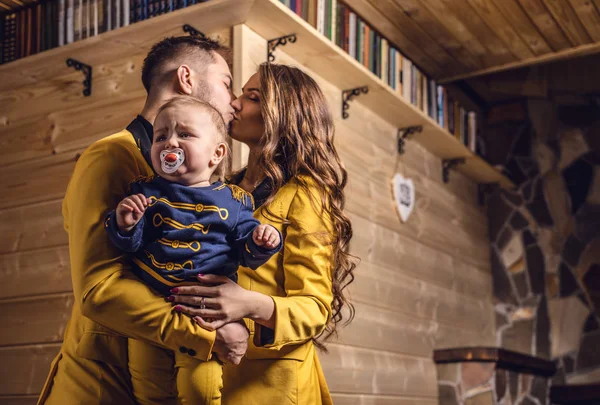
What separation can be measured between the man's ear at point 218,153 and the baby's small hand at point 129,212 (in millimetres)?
215

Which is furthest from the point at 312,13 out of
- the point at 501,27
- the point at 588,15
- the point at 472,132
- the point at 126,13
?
the point at 472,132

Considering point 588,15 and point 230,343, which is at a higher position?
point 588,15

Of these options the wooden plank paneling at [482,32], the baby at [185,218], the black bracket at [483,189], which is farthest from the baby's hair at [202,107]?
the black bracket at [483,189]

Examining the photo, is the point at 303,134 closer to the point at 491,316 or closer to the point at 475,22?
the point at 475,22

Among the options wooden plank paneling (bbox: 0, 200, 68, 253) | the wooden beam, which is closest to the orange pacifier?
wooden plank paneling (bbox: 0, 200, 68, 253)

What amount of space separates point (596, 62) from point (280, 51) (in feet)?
9.81

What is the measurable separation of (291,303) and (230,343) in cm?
17

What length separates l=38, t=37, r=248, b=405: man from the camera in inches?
57.7

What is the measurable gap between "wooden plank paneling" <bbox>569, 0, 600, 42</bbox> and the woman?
204 cm

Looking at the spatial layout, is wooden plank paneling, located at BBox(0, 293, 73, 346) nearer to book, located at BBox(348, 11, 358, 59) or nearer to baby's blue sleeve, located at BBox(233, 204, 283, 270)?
baby's blue sleeve, located at BBox(233, 204, 283, 270)

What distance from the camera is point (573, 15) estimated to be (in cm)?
352

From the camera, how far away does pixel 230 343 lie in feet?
5.00

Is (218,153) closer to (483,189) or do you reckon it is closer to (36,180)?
(36,180)

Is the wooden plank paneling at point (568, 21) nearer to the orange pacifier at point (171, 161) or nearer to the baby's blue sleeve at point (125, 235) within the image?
the orange pacifier at point (171, 161)
